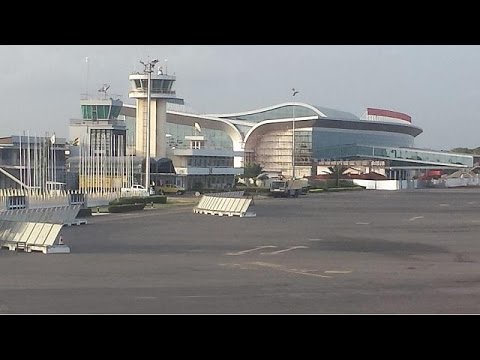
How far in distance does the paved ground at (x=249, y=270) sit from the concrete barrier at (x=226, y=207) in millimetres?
5032

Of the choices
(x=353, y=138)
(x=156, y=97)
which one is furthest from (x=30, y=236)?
(x=353, y=138)

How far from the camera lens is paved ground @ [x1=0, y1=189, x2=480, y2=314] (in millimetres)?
10438

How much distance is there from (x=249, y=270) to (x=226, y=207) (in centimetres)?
1757

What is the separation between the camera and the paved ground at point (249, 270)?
1044 cm

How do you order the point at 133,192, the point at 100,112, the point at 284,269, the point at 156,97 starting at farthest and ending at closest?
1. the point at 156,97
2. the point at 100,112
3. the point at 133,192
4. the point at 284,269

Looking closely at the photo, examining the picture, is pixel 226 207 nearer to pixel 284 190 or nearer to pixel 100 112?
pixel 284 190

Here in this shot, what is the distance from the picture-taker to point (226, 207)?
3178 cm

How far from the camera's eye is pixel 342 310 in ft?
32.9

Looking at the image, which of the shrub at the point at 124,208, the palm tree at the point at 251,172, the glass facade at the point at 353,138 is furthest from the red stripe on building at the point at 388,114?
the shrub at the point at 124,208

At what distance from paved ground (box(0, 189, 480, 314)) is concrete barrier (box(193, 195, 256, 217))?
5032mm

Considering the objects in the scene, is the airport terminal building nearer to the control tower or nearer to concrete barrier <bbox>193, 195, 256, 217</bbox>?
the control tower

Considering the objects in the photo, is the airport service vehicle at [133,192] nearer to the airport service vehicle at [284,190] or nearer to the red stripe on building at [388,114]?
the airport service vehicle at [284,190]
